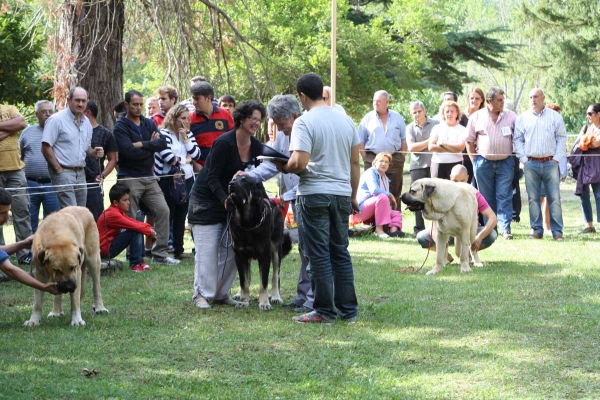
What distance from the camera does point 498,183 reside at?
12305 millimetres

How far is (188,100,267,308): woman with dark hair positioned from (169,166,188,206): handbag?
296cm

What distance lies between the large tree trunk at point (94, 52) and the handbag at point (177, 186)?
2.74 m

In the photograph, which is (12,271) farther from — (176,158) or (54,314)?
(176,158)

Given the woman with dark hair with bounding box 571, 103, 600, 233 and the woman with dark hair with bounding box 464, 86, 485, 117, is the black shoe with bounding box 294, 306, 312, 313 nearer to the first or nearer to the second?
the woman with dark hair with bounding box 464, 86, 485, 117

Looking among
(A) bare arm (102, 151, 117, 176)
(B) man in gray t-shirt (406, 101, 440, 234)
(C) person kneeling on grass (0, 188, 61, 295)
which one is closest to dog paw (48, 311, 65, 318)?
(C) person kneeling on grass (0, 188, 61, 295)

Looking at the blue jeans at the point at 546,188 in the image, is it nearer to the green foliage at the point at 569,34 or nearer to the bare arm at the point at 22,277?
the bare arm at the point at 22,277

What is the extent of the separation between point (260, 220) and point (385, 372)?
7.31ft

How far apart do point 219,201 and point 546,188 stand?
22.5 ft

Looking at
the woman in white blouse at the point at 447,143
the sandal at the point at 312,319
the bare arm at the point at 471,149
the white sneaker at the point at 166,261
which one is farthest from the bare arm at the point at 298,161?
the bare arm at the point at 471,149

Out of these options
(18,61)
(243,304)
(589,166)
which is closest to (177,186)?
(243,304)

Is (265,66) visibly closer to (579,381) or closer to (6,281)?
(6,281)

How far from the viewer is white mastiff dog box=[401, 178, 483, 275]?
914cm

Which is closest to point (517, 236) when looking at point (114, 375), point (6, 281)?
point (6, 281)

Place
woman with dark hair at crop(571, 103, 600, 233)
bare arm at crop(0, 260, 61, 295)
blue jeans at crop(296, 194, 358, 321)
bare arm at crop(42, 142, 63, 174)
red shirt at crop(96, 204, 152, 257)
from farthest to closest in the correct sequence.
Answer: woman with dark hair at crop(571, 103, 600, 233) < red shirt at crop(96, 204, 152, 257) < bare arm at crop(42, 142, 63, 174) < blue jeans at crop(296, 194, 358, 321) < bare arm at crop(0, 260, 61, 295)
